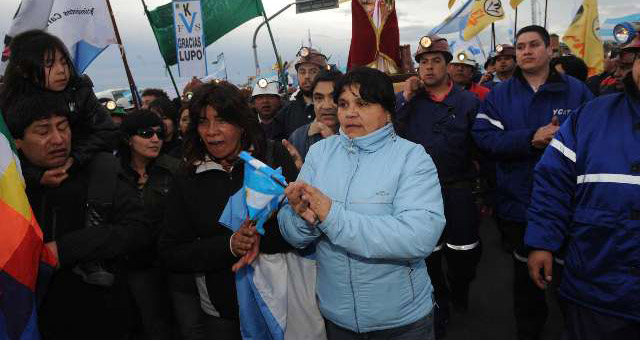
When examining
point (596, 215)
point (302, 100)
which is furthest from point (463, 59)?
point (596, 215)

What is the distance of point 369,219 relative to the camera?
167 centimetres

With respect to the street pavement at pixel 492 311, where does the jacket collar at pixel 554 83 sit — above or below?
above

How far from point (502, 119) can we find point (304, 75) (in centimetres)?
206

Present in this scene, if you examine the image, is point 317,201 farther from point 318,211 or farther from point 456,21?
point 456,21

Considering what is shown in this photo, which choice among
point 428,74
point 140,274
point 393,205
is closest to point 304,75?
point 428,74

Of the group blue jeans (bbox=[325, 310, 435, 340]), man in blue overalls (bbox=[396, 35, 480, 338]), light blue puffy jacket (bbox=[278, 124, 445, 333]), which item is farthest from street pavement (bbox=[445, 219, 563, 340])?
light blue puffy jacket (bbox=[278, 124, 445, 333])

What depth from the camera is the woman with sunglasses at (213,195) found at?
2039 mm

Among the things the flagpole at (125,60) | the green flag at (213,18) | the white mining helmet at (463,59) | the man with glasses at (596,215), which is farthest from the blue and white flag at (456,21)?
the man with glasses at (596,215)

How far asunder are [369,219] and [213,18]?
6066 mm

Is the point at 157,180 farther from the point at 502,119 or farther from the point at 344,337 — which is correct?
the point at 502,119

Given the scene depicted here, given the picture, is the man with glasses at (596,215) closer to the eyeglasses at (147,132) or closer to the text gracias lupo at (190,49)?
the eyeglasses at (147,132)

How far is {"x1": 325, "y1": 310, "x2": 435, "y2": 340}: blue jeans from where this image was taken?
1889mm

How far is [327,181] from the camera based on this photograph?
6.35 feet

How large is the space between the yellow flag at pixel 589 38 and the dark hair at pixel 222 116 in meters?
6.94
